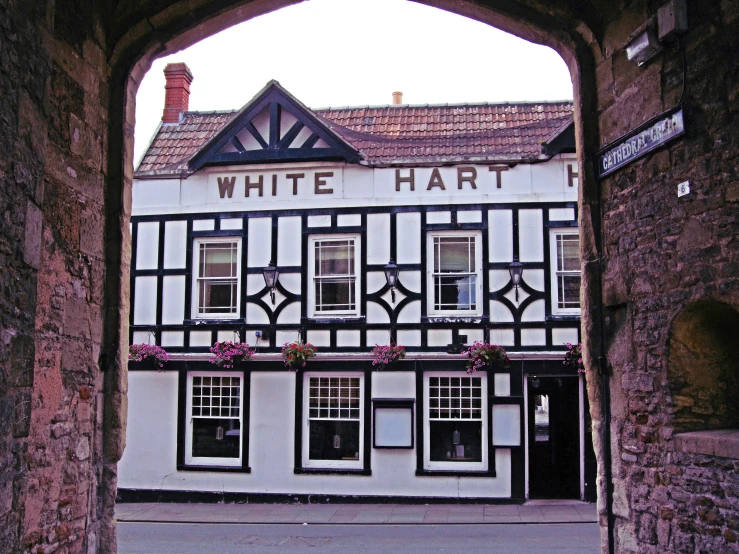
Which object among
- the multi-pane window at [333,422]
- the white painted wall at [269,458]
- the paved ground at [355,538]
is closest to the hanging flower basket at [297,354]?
the white painted wall at [269,458]

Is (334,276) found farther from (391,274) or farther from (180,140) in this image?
(180,140)

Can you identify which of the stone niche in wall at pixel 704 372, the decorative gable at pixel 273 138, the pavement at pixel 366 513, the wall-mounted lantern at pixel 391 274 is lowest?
the pavement at pixel 366 513

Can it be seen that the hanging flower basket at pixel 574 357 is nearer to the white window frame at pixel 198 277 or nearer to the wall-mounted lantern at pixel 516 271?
the wall-mounted lantern at pixel 516 271

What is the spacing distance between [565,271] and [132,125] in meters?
8.93

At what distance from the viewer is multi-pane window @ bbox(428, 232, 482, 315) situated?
1320cm

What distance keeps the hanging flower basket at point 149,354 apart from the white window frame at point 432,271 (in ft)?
16.0

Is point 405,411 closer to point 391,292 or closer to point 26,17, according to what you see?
point 391,292

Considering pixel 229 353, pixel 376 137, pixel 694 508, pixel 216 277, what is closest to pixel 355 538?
pixel 229 353

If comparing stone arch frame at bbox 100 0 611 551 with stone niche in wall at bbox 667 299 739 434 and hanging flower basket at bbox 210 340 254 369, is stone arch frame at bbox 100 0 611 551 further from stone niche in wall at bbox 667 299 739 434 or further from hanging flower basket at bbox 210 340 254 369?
hanging flower basket at bbox 210 340 254 369

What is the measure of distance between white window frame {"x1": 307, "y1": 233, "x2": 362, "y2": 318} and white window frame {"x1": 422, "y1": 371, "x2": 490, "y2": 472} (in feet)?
5.91

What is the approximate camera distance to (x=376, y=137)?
47.5 ft

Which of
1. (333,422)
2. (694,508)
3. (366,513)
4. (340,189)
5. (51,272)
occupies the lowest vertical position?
(366,513)

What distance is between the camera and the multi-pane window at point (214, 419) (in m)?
13.4

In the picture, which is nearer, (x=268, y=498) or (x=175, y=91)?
(x=268, y=498)
